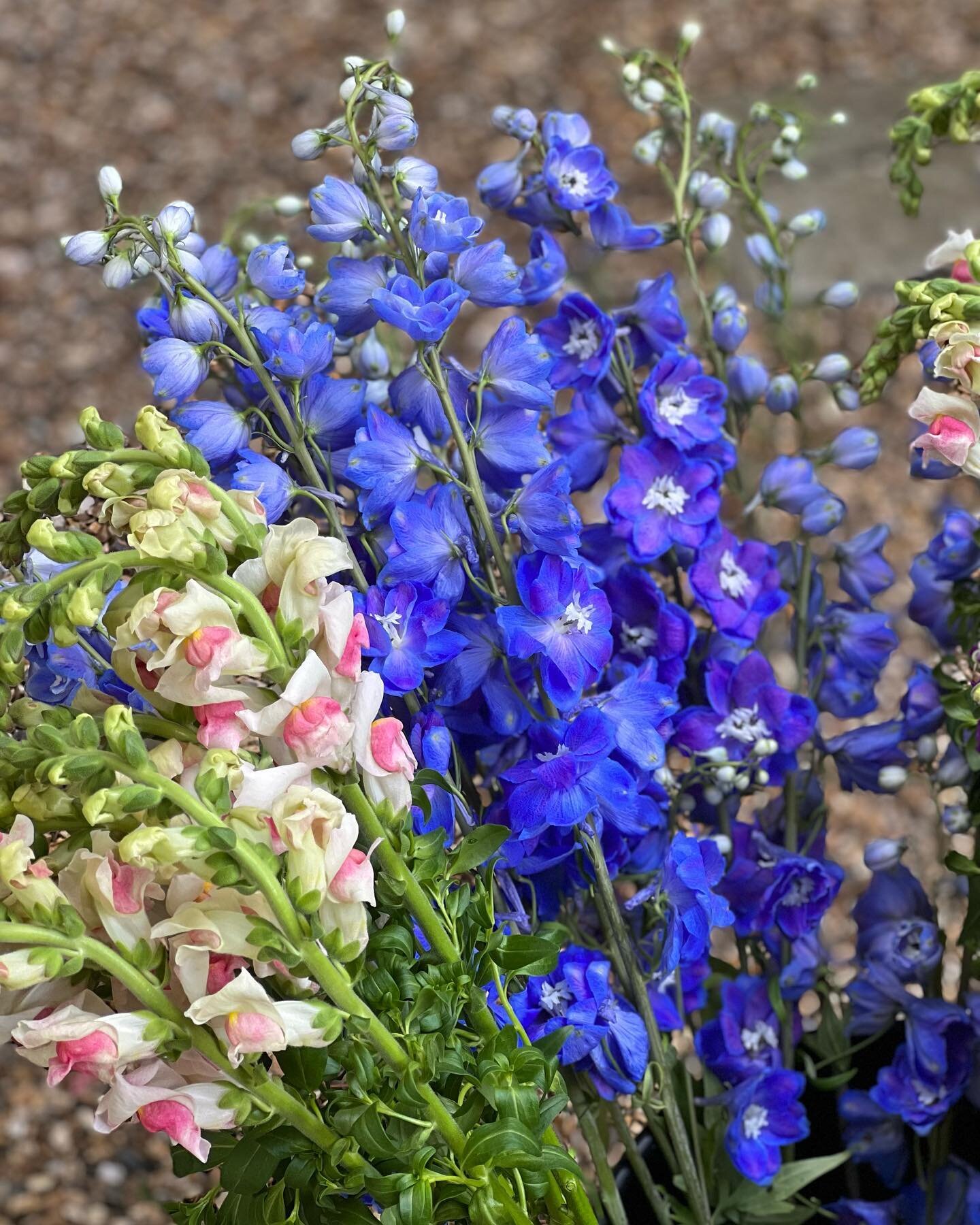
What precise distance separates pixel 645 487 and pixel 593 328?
8 cm

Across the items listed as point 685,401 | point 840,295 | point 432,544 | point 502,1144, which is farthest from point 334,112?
point 502,1144

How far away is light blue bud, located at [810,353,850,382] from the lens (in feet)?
2.28

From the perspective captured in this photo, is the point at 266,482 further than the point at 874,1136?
No

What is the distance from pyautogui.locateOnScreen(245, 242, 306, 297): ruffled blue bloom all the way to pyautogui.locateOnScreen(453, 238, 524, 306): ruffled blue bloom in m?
0.06

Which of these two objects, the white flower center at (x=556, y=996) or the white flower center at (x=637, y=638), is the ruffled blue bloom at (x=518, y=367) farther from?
the white flower center at (x=556, y=996)

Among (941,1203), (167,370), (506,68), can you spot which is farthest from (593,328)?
(506,68)

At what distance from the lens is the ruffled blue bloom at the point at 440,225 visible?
1.77 feet

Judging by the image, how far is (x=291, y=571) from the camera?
0.45 m

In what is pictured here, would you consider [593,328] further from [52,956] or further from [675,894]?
[52,956]

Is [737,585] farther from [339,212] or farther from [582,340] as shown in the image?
[339,212]

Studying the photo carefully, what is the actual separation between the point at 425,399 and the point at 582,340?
4.2 inches

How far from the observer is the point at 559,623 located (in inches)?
20.9

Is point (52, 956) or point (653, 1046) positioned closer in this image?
point (52, 956)

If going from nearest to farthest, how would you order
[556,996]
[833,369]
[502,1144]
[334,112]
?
[502,1144]
[556,996]
[833,369]
[334,112]
